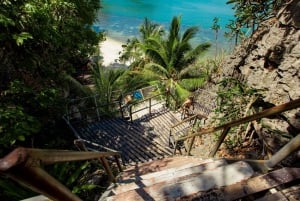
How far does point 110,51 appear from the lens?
3400cm

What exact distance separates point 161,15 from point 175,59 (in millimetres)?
35719

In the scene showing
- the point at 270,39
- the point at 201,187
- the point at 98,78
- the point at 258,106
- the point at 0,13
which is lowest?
the point at 98,78

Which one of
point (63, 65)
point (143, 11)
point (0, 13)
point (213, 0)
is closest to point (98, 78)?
point (63, 65)

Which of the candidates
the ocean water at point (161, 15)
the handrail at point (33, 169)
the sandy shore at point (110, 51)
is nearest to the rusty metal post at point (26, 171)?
the handrail at point (33, 169)

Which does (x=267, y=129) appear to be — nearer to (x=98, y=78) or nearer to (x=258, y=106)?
(x=258, y=106)

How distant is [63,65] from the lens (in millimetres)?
8477

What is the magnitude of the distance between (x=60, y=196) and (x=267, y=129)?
552 cm

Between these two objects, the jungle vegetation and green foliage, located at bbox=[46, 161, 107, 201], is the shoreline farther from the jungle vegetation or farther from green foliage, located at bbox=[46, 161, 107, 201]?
green foliage, located at bbox=[46, 161, 107, 201]

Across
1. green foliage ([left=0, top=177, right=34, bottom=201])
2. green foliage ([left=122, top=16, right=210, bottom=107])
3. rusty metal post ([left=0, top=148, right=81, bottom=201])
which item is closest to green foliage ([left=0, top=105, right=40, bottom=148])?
green foliage ([left=0, top=177, right=34, bottom=201])

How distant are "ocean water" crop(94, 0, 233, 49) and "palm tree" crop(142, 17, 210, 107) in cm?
2220

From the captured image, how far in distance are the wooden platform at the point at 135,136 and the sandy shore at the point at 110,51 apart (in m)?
19.2

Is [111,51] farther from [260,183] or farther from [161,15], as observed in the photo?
[260,183]

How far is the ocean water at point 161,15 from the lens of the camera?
43203 millimetres

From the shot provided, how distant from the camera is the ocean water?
1701 inches
